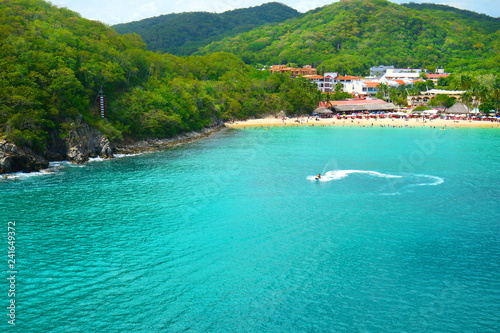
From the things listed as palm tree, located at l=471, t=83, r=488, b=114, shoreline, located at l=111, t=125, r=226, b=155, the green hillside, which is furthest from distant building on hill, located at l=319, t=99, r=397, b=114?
shoreline, located at l=111, t=125, r=226, b=155

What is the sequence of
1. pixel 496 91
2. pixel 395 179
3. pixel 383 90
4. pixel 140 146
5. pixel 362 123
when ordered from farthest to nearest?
1. pixel 383 90
2. pixel 362 123
3. pixel 496 91
4. pixel 140 146
5. pixel 395 179

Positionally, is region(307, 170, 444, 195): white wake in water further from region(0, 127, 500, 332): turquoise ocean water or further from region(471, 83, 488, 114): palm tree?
region(471, 83, 488, 114): palm tree

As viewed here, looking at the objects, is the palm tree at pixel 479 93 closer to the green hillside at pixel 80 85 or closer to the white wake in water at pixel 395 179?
the green hillside at pixel 80 85

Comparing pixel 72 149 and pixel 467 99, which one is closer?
pixel 72 149

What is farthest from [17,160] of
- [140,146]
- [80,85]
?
[140,146]

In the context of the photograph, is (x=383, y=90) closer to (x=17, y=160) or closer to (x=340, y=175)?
(x=340, y=175)

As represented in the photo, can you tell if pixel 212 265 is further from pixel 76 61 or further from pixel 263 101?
pixel 263 101
